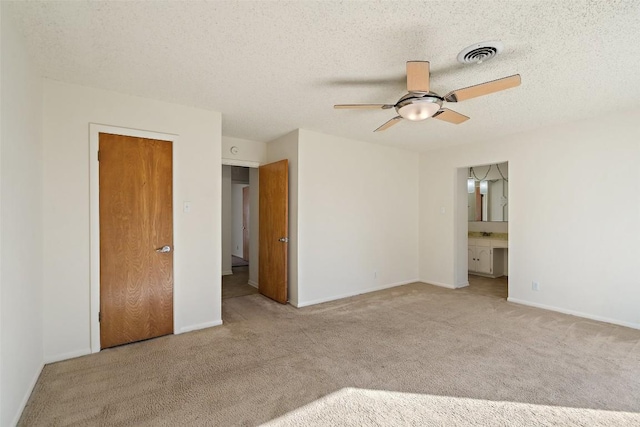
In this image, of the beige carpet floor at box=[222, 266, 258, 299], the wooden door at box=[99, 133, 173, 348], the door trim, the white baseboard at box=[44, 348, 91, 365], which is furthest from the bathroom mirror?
the white baseboard at box=[44, 348, 91, 365]

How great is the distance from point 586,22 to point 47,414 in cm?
415

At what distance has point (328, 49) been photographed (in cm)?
212

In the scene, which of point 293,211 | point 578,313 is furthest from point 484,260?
point 293,211

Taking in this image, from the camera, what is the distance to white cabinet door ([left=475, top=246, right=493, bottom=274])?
19.0 ft

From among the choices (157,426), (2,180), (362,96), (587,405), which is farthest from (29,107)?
(587,405)

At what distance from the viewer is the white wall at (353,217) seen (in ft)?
13.8

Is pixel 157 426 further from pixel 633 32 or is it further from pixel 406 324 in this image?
pixel 633 32

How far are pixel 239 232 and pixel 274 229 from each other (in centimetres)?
452

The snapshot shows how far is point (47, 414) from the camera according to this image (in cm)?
191

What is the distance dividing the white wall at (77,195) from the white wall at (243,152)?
1.23m

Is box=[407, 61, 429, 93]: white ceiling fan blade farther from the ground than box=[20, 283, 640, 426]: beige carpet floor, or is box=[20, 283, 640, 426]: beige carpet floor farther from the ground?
box=[407, 61, 429, 93]: white ceiling fan blade

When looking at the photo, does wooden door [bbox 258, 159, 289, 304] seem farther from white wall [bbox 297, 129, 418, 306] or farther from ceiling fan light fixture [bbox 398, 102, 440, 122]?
ceiling fan light fixture [bbox 398, 102, 440, 122]

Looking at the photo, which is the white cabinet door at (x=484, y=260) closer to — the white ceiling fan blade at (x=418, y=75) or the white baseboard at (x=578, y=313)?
the white baseboard at (x=578, y=313)

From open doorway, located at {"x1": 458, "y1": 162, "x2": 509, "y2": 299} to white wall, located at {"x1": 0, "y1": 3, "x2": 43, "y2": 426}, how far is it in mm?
5569
